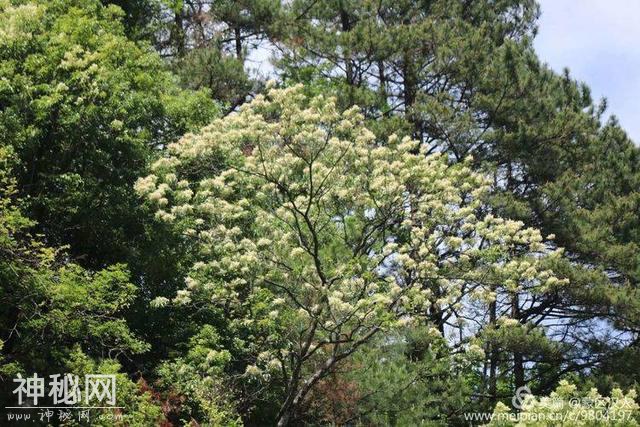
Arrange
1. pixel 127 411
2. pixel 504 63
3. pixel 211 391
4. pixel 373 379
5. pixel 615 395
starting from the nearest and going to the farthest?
pixel 615 395
pixel 127 411
pixel 211 391
pixel 373 379
pixel 504 63

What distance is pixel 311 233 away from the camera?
41.5 feet

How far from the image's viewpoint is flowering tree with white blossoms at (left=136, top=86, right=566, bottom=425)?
1184cm

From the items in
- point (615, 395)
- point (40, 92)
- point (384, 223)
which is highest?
point (40, 92)

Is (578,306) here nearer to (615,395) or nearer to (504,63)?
(504,63)

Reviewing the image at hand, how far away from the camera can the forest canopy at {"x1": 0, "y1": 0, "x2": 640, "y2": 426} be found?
11.3 m

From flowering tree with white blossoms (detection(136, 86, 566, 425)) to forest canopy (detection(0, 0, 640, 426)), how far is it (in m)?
0.04

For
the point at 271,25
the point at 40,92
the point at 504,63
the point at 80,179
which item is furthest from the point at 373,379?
the point at 271,25

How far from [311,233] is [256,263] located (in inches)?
39.5

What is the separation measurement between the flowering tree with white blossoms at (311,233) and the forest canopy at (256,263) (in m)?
0.04

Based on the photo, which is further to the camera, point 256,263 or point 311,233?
point 311,233

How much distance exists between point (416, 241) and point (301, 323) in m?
2.07

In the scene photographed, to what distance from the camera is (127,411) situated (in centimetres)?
1062

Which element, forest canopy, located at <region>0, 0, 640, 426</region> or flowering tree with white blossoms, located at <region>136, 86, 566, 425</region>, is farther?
flowering tree with white blossoms, located at <region>136, 86, 566, 425</region>

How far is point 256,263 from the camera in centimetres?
1212
